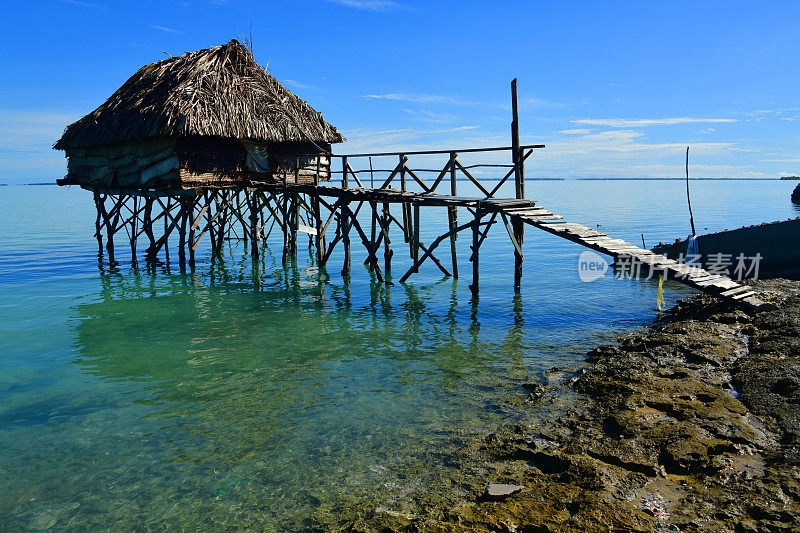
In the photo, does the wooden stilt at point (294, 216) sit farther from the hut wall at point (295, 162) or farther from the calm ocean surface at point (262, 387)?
the calm ocean surface at point (262, 387)

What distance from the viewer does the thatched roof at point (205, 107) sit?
1614cm

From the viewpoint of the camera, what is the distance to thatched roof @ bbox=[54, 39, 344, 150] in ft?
53.0

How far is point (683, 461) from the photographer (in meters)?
5.25

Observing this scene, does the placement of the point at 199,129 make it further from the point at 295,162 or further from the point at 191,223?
the point at 191,223

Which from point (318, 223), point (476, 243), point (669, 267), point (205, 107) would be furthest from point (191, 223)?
point (669, 267)

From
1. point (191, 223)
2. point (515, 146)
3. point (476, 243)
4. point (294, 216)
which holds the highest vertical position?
point (515, 146)

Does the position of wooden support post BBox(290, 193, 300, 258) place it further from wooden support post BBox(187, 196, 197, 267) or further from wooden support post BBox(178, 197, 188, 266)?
wooden support post BBox(178, 197, 188, 266)

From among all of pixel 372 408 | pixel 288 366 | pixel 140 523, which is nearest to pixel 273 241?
pixel 288 366

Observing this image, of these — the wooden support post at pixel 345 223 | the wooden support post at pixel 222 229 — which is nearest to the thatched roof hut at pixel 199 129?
the wooden support post at pixel 345 223

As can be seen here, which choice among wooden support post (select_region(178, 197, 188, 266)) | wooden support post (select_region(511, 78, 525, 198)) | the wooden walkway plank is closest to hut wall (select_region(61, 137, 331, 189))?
wooden support post (select_region(178, 197, 188, 266))

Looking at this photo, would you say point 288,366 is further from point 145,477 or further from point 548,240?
point 548,240

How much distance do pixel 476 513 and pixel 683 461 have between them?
2172mm

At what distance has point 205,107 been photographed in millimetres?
16312

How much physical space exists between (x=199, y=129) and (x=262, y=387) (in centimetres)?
1034
